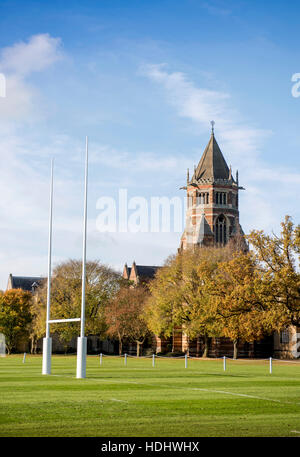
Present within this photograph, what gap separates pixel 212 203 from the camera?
10081 cm

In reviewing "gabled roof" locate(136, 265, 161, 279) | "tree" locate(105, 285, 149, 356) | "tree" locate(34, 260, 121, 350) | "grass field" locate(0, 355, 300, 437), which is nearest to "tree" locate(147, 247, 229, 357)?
"tree" locate(105, 285, 149, 356)

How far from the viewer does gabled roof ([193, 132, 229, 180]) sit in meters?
103

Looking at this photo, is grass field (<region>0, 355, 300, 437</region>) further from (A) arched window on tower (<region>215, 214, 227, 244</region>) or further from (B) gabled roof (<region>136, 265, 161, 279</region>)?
(B) gabled roof (<region>136, 265, 161, 279</region>)

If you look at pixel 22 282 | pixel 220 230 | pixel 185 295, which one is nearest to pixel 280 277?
pixel 185 295

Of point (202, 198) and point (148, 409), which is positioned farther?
point (202, 198)

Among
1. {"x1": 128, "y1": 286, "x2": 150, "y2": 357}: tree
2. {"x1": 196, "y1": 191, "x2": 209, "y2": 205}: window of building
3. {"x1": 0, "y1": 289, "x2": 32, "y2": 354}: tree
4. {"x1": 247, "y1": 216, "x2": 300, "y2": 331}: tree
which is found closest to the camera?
{"x1": 247, "y1": 216, "x2": 300, "y2": 331}: tree

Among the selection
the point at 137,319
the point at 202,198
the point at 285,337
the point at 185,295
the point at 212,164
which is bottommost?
the point at 285,337

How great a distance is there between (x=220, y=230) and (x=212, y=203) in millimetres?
4510

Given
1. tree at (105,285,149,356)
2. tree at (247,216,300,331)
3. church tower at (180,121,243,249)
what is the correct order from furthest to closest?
church tower at (180,121,243,249) < tree at (105,285,149,356) < tree at (247,216,300,331)

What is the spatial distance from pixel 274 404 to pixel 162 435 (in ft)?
21.8

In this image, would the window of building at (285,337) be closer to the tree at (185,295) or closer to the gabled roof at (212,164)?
the tree at (185,295)

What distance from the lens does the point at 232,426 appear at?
13.5 metres

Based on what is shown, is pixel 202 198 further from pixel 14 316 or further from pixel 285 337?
pixel 14 316
